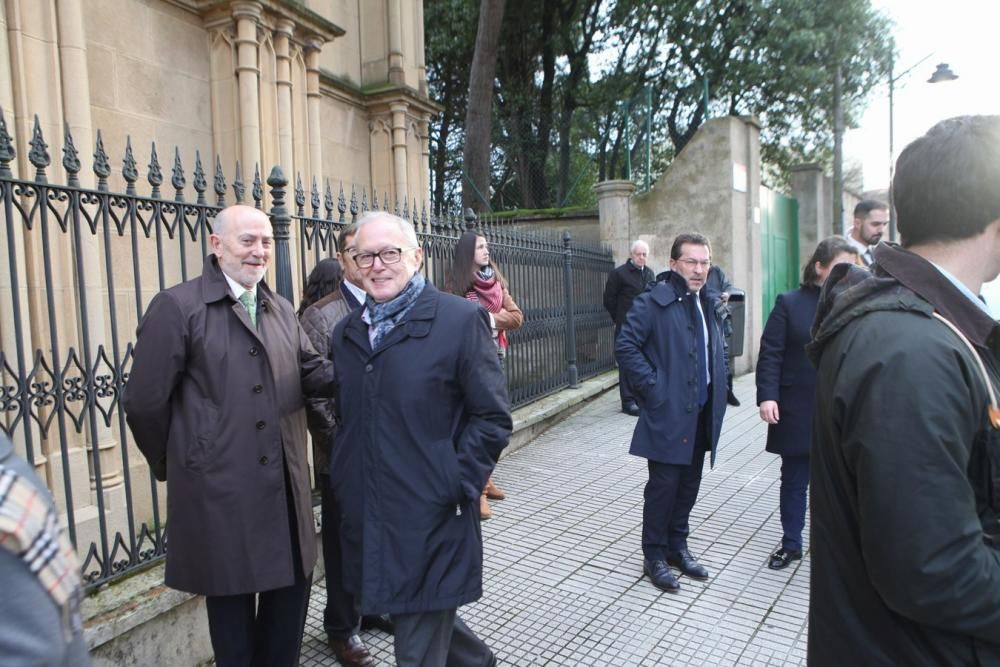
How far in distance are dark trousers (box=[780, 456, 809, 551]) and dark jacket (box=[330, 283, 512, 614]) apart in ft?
7.60

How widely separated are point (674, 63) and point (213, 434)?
1873 centimetres

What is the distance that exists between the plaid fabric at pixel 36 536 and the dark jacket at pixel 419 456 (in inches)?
53.8

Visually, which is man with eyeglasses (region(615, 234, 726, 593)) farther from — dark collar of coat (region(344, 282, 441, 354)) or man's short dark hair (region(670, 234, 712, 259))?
dark collar of coat (region(344, 282, 441, 354))

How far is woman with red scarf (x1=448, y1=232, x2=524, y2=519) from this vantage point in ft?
15.7

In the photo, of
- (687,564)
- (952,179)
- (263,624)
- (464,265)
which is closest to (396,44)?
(464,265)

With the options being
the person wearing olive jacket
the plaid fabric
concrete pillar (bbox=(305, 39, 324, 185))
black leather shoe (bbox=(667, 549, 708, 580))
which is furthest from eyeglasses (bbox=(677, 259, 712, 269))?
concrete pillar (bbox=(305, 39, 324, 185))

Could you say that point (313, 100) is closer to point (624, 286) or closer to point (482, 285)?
point (482, 285)

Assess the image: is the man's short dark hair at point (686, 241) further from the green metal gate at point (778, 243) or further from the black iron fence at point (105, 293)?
the green metal gate at point (778, 243)

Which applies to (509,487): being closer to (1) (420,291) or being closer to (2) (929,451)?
(1) (420,291)

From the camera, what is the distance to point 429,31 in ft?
57.1

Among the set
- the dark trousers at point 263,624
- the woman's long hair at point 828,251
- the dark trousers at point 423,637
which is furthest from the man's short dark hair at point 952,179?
the woman's long hair at point 828,251

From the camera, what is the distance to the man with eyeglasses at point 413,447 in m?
2.19

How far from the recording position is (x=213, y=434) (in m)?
2.31

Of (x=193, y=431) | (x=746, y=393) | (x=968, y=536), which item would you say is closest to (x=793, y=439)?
(x=968, y=536)
